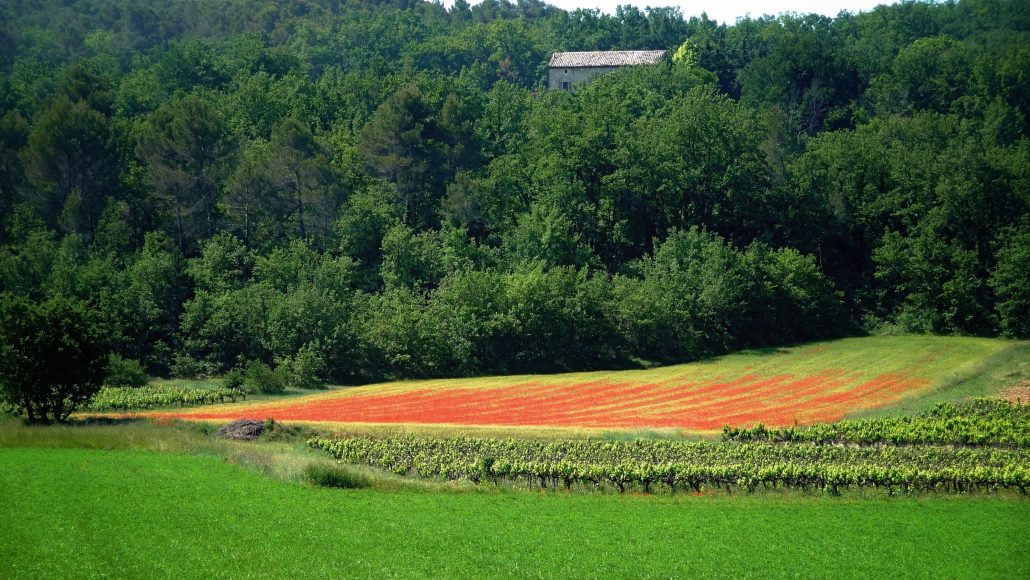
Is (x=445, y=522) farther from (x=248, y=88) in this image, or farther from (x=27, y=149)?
(x=248, y=88)

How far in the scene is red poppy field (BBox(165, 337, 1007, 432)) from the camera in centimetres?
5234

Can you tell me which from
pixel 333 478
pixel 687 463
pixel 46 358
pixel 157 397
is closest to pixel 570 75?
pixel 157 397

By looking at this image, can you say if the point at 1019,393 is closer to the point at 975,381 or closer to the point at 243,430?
the point at 975,381

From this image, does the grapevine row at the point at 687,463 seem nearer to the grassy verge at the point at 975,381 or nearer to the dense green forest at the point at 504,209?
the grassy verge at the point at 975,381

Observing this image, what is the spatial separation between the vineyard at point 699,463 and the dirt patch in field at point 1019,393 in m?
10.2

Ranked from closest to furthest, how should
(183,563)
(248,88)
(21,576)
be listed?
(21,576)
(183,563)
(248,88)

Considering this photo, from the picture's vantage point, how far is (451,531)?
30.5m

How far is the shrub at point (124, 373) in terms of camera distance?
65.3 m

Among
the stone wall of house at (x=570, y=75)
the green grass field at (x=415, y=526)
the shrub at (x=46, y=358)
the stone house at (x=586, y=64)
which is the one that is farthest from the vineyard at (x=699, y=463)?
the stone wall of house at (x=570, y=75)

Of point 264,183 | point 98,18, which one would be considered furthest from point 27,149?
point 98,18

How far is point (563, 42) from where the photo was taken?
16200 cm

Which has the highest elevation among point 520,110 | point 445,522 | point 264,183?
point 520,110

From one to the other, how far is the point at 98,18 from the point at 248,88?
48.6m

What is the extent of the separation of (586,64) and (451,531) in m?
115
